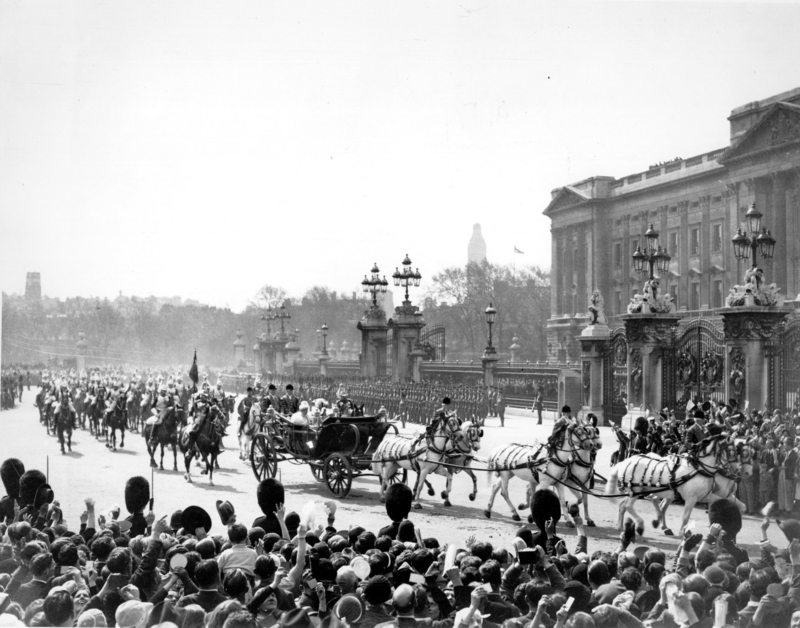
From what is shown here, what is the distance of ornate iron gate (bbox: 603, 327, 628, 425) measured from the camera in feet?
72.6

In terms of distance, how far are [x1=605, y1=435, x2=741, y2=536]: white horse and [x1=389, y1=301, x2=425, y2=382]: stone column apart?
2335cm

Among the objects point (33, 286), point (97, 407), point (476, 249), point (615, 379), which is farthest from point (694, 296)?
point (33, 286)

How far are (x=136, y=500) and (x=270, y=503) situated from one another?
4.85 feet

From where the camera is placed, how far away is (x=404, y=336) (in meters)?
35.7

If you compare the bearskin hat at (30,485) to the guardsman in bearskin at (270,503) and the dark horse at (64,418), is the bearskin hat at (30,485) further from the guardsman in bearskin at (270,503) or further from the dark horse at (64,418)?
the dark horse at (64,418)

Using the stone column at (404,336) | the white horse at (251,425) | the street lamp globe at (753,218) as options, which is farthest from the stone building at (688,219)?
the white horse at (251,425)

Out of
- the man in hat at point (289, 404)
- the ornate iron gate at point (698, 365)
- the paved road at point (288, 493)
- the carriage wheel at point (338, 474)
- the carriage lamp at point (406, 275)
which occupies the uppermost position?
the carriage lamp at point (406, 275)

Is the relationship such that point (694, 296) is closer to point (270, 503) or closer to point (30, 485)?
point (270, 503)

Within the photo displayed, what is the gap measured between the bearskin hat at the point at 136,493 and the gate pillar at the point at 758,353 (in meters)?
13.2

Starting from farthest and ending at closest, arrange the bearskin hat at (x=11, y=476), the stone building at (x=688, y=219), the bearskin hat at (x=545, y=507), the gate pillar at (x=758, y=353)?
the stone building at (x=688, y=219) → the gate pillar at (x=758, y=353) → the bearskin hat at (x=11, y=476) → the bearskin hat at (x=545, y=507)

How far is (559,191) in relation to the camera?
63.0m

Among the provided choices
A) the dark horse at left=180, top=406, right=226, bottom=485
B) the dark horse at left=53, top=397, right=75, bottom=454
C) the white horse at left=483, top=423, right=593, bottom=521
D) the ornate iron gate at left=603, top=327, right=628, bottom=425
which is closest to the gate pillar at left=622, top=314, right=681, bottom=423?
the ornate iron gate at left=603, top=327, right=628, bottom=425

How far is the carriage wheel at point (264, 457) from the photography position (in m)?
16.1

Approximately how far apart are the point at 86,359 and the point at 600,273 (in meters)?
36.2
